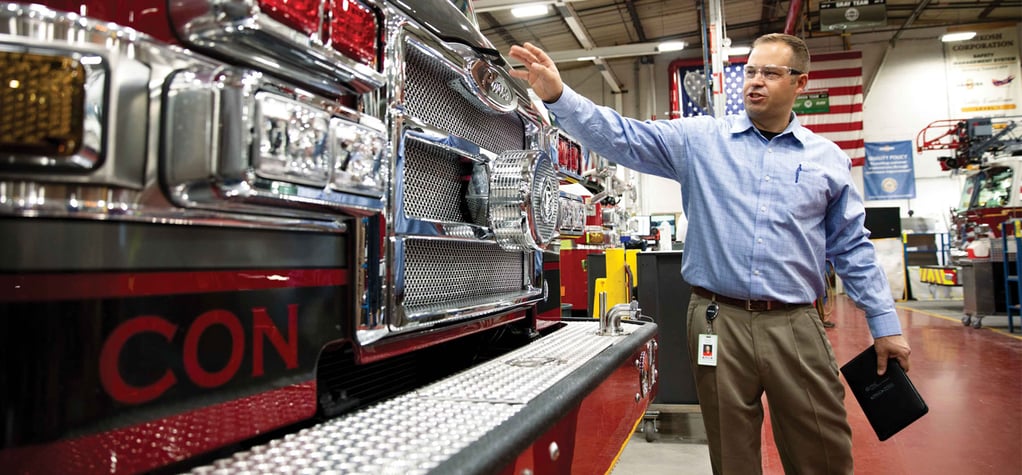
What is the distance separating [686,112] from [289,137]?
453 inches

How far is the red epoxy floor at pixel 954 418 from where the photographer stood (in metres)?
3.11

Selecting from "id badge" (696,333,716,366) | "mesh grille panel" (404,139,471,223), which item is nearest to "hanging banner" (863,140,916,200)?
"id badge" (696,333,716,366)

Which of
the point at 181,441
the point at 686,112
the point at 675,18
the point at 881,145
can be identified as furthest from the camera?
the point at 881,145


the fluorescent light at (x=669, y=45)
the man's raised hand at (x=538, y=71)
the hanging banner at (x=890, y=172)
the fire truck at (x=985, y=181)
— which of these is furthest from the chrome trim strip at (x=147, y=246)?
the hanging banner at (x=890, y=172)

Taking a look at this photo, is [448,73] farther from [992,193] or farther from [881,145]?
[881,145]

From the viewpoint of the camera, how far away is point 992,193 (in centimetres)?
936

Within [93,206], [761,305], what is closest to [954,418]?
[761,305]

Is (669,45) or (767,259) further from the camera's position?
(669,45)

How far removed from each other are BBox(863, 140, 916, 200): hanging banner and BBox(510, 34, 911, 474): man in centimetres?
1446

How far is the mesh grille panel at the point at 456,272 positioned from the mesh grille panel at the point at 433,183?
0.06 metres

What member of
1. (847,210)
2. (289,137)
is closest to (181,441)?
(289,137)

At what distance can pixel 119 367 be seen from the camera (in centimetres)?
67

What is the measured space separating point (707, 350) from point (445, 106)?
50.4 inches

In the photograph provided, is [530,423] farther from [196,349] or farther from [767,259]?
[767,259]
